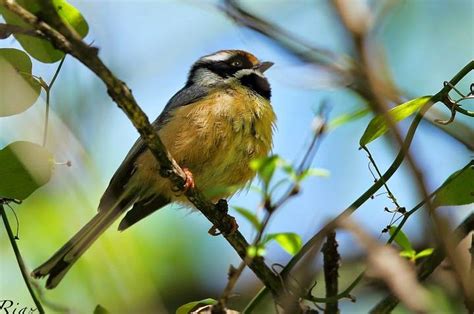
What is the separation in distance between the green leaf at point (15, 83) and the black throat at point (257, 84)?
2.62 m

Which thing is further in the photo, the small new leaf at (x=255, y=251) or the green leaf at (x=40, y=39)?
the green leaf at (x=40, y=39)

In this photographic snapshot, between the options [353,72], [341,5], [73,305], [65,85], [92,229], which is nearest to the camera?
[341,5]

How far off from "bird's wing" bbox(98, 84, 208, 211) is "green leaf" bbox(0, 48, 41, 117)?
1.90 metres

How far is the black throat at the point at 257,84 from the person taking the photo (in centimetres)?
503

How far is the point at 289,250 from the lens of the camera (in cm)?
217

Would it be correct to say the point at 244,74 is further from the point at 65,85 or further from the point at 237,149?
the point at 65,85

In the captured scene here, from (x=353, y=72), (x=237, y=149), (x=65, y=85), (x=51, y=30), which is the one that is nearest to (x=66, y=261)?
(x=65, y=85)

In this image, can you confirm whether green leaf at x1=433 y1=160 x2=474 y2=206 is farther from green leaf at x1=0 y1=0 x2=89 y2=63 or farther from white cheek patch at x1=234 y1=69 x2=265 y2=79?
white cheek patch at x1=234 y1=69 x2=265 y2=79

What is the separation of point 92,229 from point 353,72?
2.48m

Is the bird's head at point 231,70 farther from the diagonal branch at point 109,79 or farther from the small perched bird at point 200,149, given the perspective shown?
the diagonal branch at point 109,79

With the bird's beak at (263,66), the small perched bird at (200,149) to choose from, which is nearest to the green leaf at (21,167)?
the small perched bird at (200,149)

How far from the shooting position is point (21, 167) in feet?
8.28

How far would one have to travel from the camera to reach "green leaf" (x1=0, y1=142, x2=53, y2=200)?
2.53m

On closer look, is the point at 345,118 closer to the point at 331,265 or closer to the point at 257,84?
the point at 331,265
